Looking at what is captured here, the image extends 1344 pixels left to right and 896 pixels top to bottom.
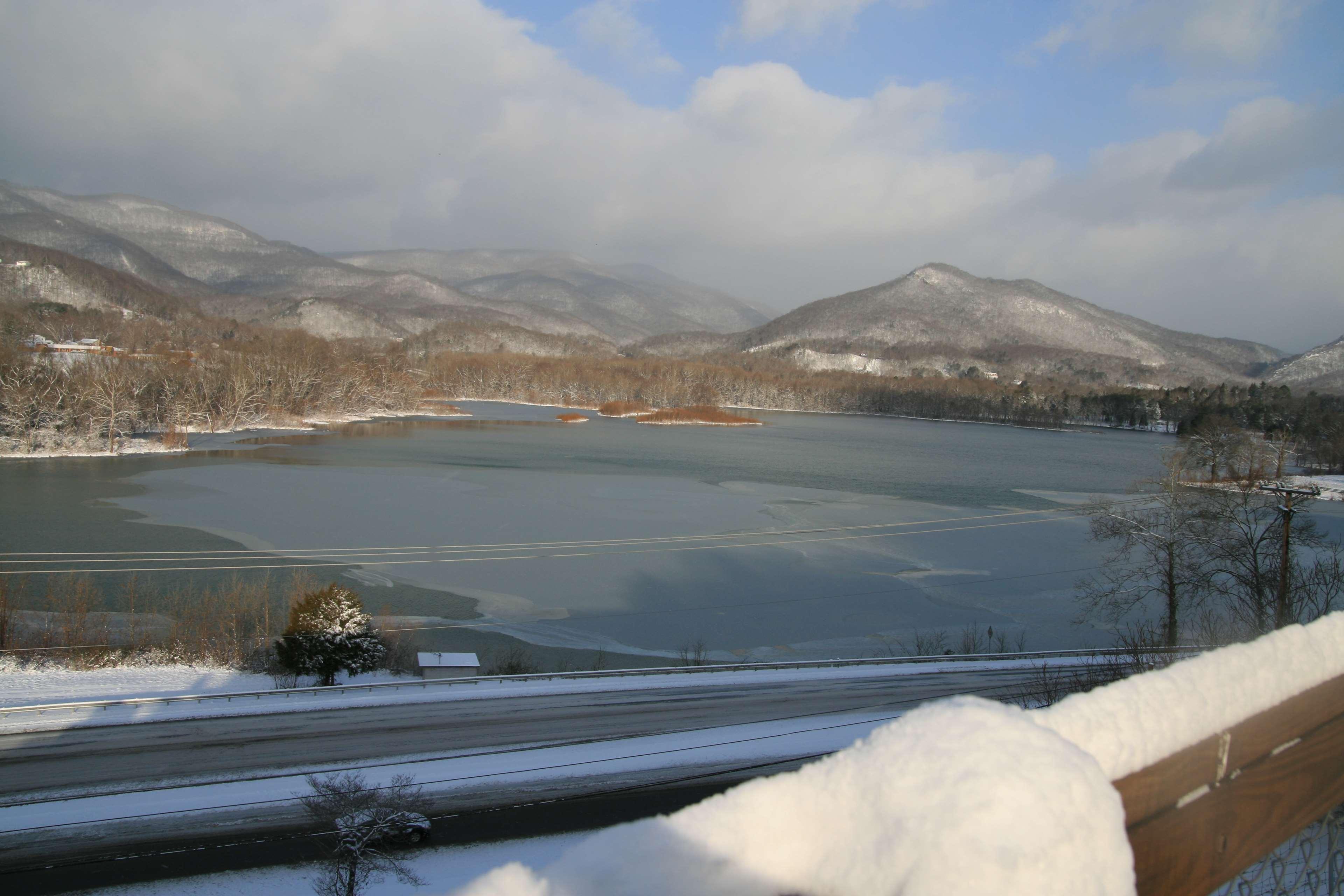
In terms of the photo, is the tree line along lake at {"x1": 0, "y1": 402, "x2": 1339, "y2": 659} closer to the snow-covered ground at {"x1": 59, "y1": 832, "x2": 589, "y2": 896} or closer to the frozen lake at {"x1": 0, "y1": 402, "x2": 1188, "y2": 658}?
the frozen lake at {"x1": 0, "y1": 402, "x2": 1188, "y2": 658}

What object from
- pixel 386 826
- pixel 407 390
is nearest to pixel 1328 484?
pixel 386 826

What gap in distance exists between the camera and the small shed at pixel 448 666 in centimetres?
1391

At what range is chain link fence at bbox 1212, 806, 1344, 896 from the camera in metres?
1.34

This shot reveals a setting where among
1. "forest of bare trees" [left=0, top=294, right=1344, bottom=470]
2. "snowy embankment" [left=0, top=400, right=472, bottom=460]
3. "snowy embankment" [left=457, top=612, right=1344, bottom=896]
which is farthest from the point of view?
"forest of bare trees" [left=0, top=294, right=1344, bottom=470]

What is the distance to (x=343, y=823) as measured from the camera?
672cm

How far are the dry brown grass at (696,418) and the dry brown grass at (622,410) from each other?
4332mm

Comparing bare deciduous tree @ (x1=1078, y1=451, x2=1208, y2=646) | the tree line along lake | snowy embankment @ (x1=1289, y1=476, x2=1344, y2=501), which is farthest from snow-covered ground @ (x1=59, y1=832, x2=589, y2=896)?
snowy embankment @ (x1=1289, y1=476, x2=1344, y2=501)

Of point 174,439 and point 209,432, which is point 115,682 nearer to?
point 174,439

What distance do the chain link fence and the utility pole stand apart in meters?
15.5

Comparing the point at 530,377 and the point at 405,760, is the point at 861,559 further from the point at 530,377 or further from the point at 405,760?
the point at 530,377

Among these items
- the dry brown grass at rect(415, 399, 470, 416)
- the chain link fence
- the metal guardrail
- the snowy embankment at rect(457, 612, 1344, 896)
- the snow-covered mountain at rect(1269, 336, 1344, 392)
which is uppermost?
the snow-covered mountain at rect(1269, 336, 1344, 392)

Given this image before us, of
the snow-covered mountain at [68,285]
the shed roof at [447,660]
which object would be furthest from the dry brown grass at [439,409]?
the snow-covered mountain at [68,285]

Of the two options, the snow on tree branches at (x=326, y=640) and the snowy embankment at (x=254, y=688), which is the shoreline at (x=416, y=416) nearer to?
the snowy embankment at (x=254, y=688)

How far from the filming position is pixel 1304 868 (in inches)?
58.5
